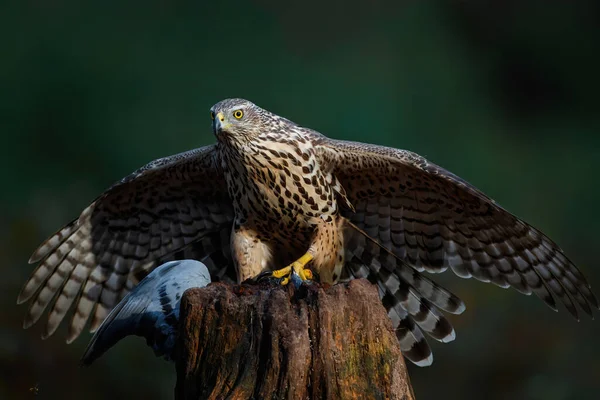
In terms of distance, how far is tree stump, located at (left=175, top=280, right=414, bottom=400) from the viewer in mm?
2143

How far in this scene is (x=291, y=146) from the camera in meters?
3.47

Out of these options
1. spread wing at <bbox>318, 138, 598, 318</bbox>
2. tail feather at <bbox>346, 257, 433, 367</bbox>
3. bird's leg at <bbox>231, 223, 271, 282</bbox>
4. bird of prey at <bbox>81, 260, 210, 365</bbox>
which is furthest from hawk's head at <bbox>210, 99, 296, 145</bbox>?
tail feather at <bbox>346, 257, 433, 367</bbox>

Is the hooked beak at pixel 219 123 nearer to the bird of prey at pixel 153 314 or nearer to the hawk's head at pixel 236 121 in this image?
the hawk's head at pixel 236 121

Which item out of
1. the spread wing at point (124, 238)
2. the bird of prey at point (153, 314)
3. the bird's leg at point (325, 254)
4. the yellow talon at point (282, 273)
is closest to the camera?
the bird of prey at point (153, 314)

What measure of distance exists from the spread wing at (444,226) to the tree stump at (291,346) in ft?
4.41

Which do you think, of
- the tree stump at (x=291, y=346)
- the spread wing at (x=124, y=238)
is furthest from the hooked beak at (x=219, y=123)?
the tree stump at (x=291, y=346)

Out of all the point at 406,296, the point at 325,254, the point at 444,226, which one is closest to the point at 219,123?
the point at 325,254

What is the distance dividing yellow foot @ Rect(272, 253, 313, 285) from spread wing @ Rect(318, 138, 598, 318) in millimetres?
477

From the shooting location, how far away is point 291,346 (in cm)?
214

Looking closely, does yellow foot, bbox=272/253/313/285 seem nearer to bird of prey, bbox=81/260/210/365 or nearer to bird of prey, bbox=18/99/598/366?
bird of prey, bbox=18/99/598/366

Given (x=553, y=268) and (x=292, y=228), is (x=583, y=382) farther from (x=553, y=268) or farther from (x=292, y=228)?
(x=292, y=228)

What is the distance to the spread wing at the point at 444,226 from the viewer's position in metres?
3.50

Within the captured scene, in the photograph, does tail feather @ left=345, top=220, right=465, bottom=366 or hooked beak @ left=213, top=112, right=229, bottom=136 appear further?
tail feather @ left=345, top=220, right=465, bottom=366

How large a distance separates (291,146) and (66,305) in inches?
58.7
